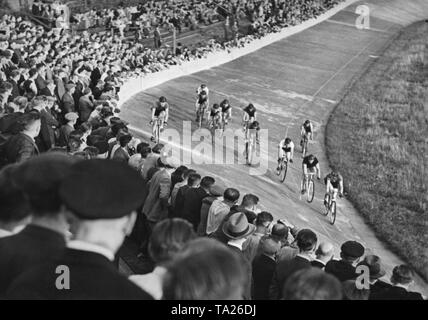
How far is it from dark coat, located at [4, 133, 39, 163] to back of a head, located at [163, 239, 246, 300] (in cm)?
449

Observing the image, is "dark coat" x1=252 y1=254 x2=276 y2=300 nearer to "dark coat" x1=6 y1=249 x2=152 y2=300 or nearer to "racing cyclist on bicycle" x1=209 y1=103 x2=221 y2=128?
"dark coat" x1=6 y1=249 x2=152 y2=300

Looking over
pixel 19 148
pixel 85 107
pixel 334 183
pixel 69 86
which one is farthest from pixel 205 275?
pixel 334 183

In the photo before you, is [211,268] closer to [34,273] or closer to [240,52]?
[34,273]

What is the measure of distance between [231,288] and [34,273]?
84cm

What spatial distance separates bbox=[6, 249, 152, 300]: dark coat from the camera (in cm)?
266

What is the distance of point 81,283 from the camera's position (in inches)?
105

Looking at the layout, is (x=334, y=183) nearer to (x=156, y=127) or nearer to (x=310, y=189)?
(x=310, y=189)

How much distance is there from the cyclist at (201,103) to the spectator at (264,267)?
623 inches

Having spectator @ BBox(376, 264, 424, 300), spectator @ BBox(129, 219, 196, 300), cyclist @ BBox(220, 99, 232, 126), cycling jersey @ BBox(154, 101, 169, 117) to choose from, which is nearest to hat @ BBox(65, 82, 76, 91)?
cycling jersey @ BBox(154, 101, 169, 117)

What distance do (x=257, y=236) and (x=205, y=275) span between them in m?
4.05

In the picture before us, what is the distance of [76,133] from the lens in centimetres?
923

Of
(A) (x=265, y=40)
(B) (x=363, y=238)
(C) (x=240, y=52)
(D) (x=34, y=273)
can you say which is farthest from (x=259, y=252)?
(A) (x=265, y=40)

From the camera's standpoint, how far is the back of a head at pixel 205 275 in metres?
2.73
